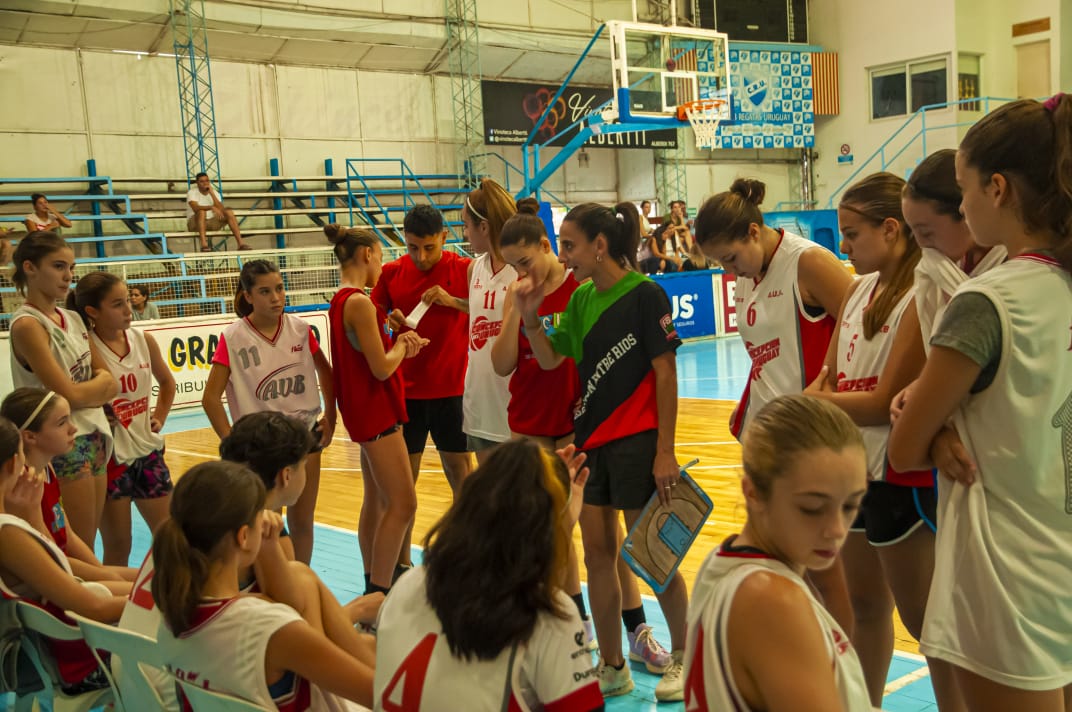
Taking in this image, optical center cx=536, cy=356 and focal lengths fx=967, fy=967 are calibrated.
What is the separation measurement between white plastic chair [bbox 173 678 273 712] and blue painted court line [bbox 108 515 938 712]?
1.76 meters

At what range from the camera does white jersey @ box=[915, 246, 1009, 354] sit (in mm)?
2150

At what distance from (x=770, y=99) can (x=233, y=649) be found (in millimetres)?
22772

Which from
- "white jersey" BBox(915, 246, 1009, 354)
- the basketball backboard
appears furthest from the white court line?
the basketball backboard

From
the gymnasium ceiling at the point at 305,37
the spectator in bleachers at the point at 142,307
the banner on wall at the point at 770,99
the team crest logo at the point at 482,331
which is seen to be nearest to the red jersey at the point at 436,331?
the team crest logo at the point at 482,331

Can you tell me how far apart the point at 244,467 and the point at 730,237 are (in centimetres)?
161

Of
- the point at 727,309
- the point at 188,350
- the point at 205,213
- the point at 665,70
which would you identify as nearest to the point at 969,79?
the point at 665,70

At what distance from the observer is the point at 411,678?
1.76m

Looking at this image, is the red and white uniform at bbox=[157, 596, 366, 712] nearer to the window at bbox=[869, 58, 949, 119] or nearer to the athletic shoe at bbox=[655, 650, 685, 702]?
the athletic shoe at bbox=[655, 650, 685, 702]

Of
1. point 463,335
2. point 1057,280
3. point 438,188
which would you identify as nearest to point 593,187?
point 438,188

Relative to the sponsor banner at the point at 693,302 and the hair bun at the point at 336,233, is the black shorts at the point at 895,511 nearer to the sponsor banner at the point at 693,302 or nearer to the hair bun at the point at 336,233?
the hair bun at the point at 336,233

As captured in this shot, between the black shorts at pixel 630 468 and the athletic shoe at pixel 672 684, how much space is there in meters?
0.61

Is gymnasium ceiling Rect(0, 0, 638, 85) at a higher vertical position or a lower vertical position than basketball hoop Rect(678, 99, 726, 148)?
higher

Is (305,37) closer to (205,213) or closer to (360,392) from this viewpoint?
(205,213)

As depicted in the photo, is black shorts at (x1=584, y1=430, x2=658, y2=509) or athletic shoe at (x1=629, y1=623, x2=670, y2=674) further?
athletic shoe at (x1=629, y1=623, x2=670, y2=674)
